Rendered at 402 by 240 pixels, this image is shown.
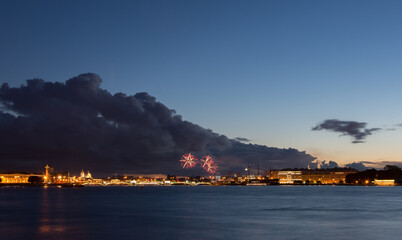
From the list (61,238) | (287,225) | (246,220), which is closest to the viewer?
(61,238)

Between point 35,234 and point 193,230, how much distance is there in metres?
15.8

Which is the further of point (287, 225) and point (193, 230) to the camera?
point (287, 225)

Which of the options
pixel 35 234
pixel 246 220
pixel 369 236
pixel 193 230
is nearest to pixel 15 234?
pixel 35 234

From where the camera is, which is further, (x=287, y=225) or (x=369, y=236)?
(x=287, y=225)

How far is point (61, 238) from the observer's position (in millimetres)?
41000

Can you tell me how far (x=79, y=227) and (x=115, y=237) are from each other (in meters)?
8.85

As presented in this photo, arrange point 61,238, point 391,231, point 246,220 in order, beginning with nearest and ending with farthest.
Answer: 1. point 61,238
2. point 391,231
3. point 246,220

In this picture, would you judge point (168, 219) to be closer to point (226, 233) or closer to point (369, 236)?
point (226, 233)

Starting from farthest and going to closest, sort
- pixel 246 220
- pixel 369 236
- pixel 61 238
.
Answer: pixel 246 220, pixel 369 236, pixel 61 238

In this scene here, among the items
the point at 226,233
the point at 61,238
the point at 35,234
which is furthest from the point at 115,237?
the point at 226,233

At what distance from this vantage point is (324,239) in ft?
136

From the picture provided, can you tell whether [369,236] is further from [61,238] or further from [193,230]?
[61,238]

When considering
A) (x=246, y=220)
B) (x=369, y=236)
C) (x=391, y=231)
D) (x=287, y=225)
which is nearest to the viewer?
(x=369, y=236)

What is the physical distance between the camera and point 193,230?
159 ft
